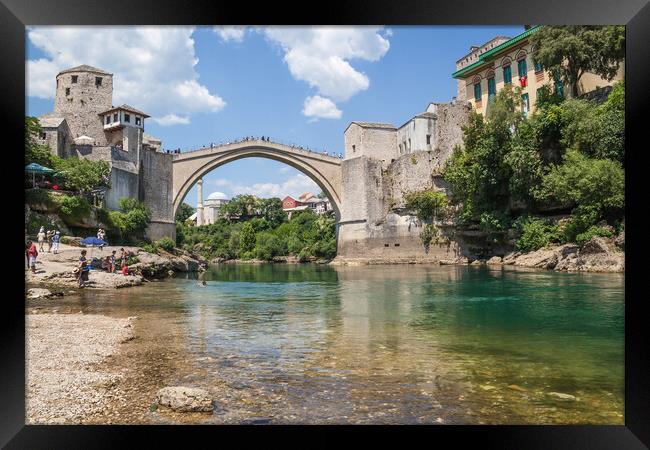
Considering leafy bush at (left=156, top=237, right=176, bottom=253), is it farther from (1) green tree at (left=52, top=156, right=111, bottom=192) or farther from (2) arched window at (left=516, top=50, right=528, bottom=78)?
(2) arched window at (left=516, top=50, right=528, bottom=78)

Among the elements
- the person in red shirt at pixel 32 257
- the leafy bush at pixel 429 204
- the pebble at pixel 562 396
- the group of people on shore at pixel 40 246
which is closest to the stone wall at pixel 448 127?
the leafy bush at pixel 429 204

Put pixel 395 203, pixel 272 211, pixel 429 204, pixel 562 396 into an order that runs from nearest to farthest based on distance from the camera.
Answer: pixel 562 396 → pixel 429 204 → pixel 395 203 → pixel 272 211

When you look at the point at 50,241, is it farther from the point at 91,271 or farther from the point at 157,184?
the point at 157,184

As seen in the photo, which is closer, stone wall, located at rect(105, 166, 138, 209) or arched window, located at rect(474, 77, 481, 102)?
stone wall, located at rect(105, 166, 138, 209)

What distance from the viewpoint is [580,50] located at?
58.1 feet

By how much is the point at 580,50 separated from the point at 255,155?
61.3ft

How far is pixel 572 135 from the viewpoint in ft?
59.6

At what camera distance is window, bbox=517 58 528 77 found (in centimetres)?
2353

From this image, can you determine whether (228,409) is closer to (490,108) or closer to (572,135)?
(572,135)

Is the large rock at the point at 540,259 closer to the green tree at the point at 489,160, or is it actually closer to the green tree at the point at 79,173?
the green tree at the point at 489,160

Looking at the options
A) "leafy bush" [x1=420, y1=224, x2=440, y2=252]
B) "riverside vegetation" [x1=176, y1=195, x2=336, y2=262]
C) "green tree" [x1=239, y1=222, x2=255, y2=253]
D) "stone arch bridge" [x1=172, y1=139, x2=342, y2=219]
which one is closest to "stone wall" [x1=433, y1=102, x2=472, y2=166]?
"leafy bush" [x1=420, y1=224, x2=440, y2=252]

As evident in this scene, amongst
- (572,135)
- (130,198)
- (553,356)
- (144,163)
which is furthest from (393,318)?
(144,163)

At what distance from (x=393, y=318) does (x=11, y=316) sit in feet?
20.9

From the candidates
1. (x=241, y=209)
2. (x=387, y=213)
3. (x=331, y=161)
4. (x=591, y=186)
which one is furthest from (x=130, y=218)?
(x=241, y=209)
